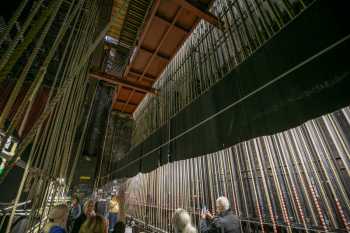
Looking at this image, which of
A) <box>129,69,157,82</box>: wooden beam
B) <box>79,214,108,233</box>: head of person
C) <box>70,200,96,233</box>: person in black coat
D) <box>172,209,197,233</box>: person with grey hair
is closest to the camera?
<box>79,214,108,233</box>: head of person

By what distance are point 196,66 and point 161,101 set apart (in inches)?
88.8

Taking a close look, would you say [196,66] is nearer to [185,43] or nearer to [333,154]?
[185,43]

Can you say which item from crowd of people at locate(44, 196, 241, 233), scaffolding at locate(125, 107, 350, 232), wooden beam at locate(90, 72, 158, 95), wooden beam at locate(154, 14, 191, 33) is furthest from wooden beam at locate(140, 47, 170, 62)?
crowd of people at locate(44, 196, 241, 233)

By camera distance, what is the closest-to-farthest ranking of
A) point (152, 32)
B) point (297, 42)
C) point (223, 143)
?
point (297, 42)
point (223, 143)
point (152, 32)

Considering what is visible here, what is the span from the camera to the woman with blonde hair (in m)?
1.92

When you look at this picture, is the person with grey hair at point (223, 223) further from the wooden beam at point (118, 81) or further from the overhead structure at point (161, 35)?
the wooden beam at point (118, 81)

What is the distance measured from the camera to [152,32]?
5102mm

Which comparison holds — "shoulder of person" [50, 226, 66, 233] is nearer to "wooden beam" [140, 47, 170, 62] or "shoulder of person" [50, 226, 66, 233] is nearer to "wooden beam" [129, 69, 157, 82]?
"wooden beam" [140, 47, 170, 62]

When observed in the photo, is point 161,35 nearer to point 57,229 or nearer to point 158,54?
point 158,54

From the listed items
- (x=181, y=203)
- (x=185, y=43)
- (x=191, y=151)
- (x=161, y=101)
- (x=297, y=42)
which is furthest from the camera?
(x=161, y=101)

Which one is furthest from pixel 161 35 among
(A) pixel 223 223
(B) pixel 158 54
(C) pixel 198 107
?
(A) pixel 223 223

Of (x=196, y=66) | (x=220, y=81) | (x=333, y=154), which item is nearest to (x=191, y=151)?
(x=220, y=81)

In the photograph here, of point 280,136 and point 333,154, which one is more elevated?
point 280,136

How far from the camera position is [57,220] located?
6.55 ft
